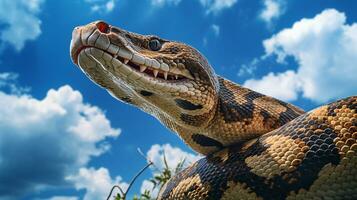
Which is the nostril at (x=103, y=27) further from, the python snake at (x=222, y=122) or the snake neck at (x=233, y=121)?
the snake neck at (x=233, y=121)

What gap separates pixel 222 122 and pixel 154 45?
1.16 meters

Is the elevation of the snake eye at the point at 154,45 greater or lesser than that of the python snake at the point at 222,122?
greater

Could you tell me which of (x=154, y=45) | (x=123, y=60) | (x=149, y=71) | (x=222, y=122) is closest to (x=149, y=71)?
(x=149, y=71)

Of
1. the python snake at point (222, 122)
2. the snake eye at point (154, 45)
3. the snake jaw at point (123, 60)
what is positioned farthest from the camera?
the snake eye at point (154, 45)

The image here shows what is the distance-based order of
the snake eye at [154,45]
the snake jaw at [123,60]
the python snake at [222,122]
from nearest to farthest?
the python snake at [222,122], the snake jaw at [123,60], the snake eye at [154,45]

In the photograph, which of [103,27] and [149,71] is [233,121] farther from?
[103,27]

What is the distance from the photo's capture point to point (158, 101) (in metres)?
5.21

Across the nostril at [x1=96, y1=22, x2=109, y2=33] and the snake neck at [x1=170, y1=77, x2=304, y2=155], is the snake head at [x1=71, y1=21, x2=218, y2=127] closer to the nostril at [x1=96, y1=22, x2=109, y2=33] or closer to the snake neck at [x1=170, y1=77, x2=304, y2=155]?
the nostril at [x1=96, y1=22, x2=109, y2=33]

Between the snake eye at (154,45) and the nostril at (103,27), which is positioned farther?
the snake eye at (154,45)

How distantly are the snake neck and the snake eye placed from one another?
892mm

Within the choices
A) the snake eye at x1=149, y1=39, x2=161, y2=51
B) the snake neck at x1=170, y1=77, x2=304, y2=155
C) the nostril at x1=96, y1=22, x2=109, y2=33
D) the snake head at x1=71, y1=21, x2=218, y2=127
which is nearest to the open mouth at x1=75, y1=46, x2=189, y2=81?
the snake head at x1=71, y1=21, x2=218, y2=127

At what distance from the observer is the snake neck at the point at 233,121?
5500 mm

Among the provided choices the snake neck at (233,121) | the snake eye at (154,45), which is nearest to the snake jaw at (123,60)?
the snake eye at (154,45)

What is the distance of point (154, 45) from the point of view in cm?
546
